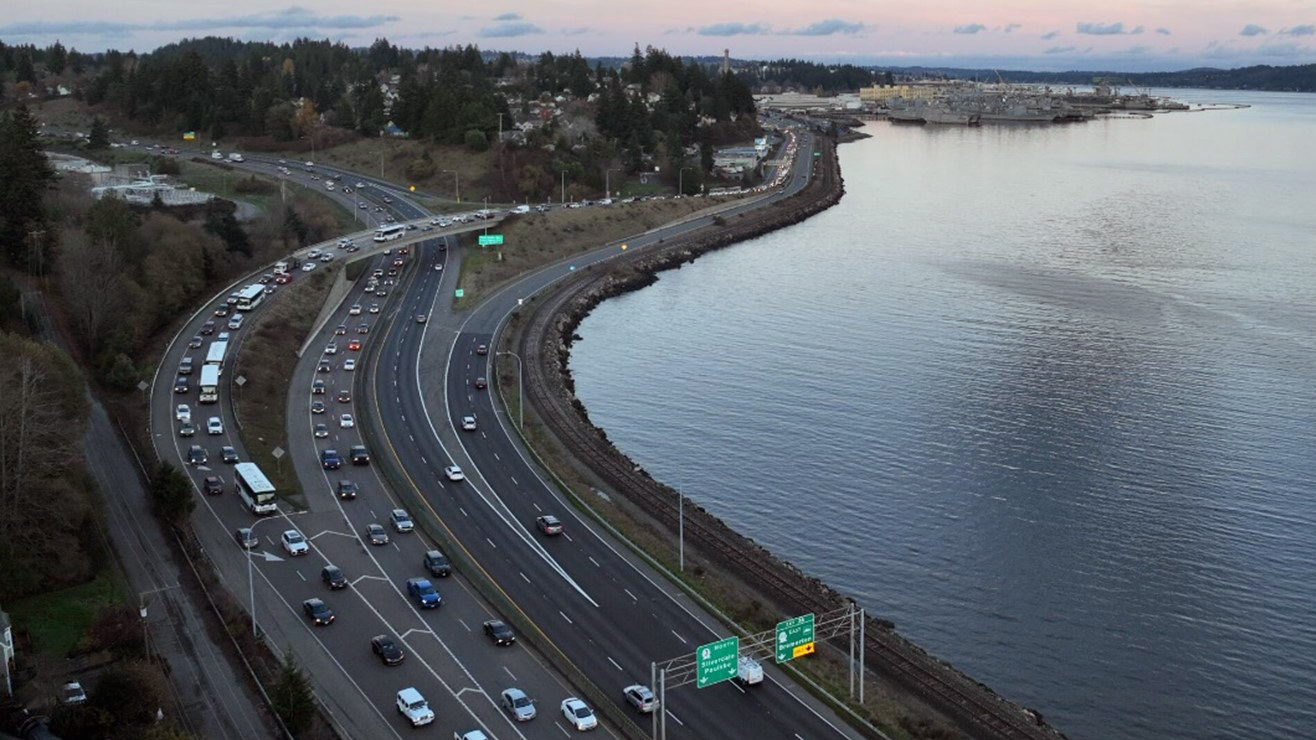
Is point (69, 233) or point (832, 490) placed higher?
point (69, 233)

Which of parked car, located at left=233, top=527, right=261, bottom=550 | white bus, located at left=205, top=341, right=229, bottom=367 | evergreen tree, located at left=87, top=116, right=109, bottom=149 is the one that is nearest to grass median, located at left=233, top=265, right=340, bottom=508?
white bus, located at left=205, top=341, right=229, bottom=367

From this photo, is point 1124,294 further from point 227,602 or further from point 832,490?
point 227,602

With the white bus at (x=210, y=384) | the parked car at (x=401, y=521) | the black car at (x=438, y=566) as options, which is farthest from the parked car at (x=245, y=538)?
the white bus at (x=210, y=384)

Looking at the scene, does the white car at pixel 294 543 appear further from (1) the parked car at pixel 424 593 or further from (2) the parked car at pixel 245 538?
(1) the parked car at pixel 424 593

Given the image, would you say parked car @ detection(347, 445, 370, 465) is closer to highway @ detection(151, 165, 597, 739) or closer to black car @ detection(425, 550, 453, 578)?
highway @ detection(151, 165, 597, 739)

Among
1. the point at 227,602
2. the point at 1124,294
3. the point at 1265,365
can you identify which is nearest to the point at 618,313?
the point at 1124,294

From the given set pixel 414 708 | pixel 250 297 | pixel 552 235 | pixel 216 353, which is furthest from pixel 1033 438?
pixel 552 235
